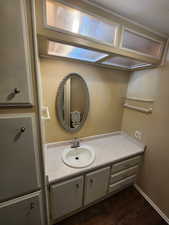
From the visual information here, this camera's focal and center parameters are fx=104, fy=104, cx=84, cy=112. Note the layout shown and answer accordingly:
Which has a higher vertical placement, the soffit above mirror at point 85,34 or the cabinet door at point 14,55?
the soffit above mirror at point 85,34

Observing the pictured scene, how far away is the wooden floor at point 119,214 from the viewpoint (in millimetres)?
1289

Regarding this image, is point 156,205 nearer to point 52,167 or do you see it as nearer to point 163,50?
point 52,167

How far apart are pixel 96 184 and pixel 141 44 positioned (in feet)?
5.79

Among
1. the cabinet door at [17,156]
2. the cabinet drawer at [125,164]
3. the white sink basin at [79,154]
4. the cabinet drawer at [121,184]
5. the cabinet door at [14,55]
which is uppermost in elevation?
the cabinet door at [14,55]

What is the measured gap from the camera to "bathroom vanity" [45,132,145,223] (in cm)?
108

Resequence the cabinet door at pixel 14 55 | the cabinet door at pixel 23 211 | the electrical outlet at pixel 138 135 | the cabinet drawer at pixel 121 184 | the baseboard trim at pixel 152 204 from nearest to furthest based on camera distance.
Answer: the cabinet door at pixel 14 55
the cabinet door at pixel 23 211
the baseboard trim at pixel 152 204
the cabinet drawer at pixel 121 184
the electrical outlet at pixel 138 135

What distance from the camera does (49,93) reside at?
1332mm

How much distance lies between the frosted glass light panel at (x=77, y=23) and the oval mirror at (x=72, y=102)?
21.7 inches

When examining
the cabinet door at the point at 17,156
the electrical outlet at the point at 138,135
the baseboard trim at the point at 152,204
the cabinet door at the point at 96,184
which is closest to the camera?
the cabinet door at the point at 17,156

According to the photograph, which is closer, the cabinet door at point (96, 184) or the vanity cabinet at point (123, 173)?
the cabinet door at point (96, 184)

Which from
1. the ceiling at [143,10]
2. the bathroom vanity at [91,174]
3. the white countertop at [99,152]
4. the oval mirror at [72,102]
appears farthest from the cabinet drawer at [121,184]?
the ceiling at [143,10]

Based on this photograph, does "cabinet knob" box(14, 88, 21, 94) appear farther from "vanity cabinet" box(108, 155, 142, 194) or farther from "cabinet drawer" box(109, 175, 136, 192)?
"cabinet drawer" box(109, 175, 136, 192)

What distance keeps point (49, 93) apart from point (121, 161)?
1.31 m

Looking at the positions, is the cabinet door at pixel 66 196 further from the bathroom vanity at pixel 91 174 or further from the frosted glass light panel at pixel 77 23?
the frosted glass light panel at pixel 77 23
